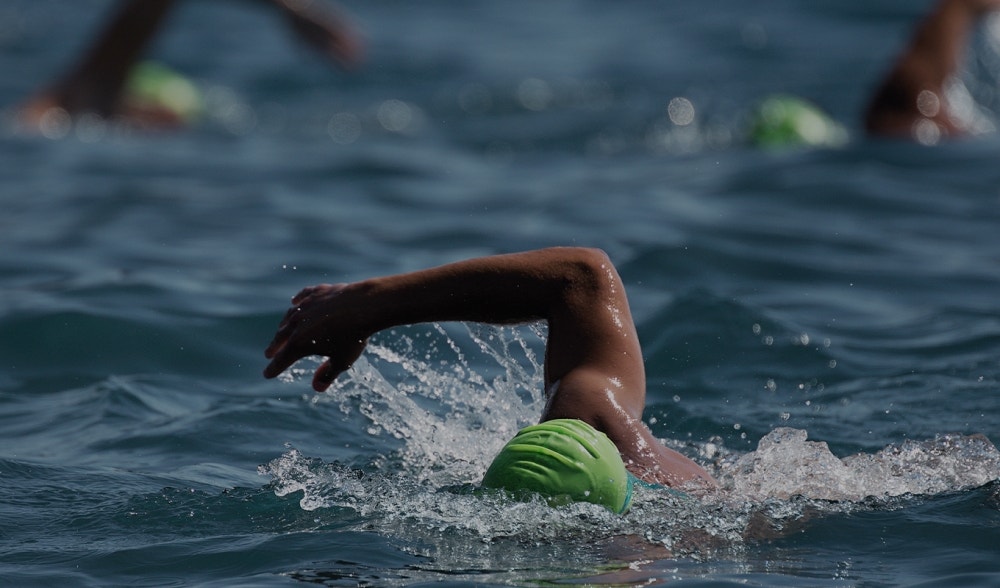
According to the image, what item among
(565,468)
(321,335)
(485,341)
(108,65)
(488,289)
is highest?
(108,65)

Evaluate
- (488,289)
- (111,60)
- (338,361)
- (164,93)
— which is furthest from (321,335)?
(164,93)

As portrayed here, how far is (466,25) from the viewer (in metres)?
19.1

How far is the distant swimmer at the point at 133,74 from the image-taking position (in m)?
10.6

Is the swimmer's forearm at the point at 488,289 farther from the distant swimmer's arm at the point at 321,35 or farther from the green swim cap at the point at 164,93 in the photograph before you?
the green swim cap at the point at 164,93

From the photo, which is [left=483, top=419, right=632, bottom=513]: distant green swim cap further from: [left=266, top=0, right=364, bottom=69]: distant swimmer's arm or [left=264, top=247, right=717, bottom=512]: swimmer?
[left=266, top=0, right=364, bottom=69]: distant swimmer's arm

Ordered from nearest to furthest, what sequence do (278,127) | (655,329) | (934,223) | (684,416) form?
(684,416)
(655,329)
(934,223)
(278,127)

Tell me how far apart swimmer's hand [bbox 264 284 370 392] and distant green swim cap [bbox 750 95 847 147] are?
7545mm

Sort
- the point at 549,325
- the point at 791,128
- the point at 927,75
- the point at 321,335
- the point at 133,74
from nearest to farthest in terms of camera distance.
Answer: the point at 321,335 < the point at 549,325 < the point at 927,75 < the point at 791,128 < the point at 133,74

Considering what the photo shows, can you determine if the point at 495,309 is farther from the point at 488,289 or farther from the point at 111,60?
the point at 111,60

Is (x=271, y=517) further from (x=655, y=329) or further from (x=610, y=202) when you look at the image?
(x=610, y=202)

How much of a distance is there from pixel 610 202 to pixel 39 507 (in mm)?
5947

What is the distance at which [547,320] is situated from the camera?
4.59 metres

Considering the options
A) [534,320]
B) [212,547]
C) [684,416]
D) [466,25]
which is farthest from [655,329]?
[466,25]

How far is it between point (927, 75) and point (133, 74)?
6788mm
